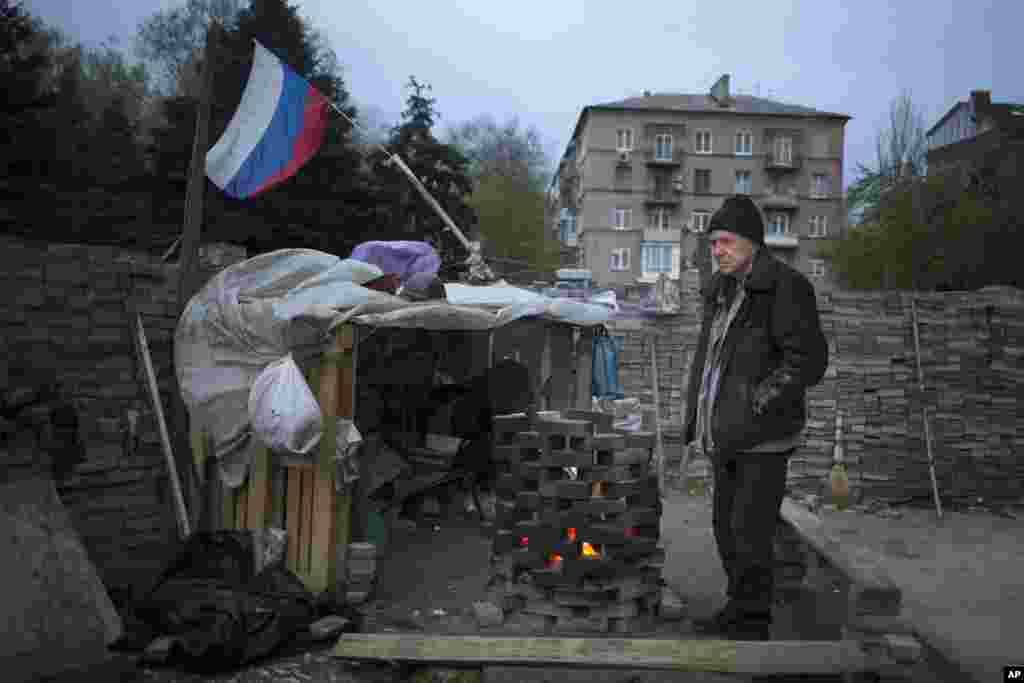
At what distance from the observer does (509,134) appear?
49.9 meters

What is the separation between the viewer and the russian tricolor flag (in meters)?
6.01

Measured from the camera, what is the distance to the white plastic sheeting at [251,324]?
16.0 ft

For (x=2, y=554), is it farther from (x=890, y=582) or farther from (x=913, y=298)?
(x=913, y=298)

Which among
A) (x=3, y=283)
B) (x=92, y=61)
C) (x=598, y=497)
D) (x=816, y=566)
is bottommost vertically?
Result: (x=816, y=566)

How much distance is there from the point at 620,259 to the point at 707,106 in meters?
10.7

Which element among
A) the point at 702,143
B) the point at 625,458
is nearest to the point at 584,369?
the point at 625,458

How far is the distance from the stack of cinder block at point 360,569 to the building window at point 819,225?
48.7 metres

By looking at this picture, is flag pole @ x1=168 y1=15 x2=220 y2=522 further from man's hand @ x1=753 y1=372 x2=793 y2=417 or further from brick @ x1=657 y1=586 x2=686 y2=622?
man's hand @ x1=753 y1=372 x2=793 y2=417

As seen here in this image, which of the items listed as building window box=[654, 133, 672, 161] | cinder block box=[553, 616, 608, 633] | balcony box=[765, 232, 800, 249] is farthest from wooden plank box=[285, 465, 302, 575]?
balcony box=[765, 232, 800, 249]

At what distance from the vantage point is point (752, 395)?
380cm

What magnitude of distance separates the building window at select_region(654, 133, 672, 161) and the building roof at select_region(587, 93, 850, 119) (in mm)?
1556

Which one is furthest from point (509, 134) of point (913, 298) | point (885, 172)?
point (913, 298)

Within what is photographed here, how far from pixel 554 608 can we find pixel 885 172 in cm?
3071

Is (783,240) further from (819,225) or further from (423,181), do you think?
(423,181)
